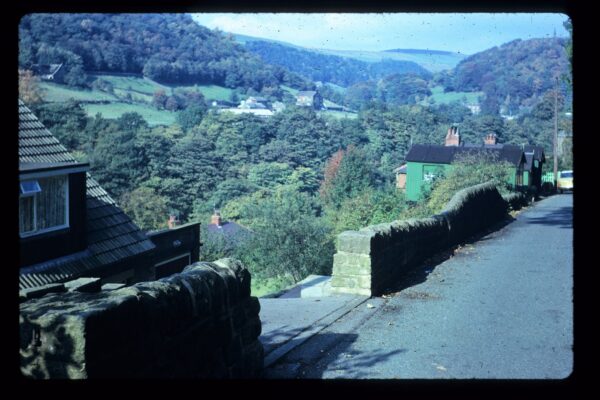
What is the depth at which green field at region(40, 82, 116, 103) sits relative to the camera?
76425 millimetres

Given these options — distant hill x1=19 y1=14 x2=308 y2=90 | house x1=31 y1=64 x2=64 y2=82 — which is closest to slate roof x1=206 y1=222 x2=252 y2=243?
distant hill x1=19 y1=14 x2=308 y2=90

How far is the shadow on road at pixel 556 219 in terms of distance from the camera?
804 inches

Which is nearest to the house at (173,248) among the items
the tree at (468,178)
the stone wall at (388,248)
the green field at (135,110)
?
the stone wall at (388,248)

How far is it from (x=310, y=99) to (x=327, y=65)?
1867 cm

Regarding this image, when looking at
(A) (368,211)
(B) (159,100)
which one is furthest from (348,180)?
(B) (159,100)

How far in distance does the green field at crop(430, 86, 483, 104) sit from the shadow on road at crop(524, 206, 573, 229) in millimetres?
83630

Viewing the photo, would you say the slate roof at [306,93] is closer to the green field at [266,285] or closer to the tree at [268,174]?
the tree at [268,174]

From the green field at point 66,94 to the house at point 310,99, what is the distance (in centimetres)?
3249

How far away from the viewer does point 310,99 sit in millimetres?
109438

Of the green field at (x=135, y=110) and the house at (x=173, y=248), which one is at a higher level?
the green field at (x=135, y=110)

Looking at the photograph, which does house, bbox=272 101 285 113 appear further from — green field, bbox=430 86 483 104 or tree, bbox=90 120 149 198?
tree, bbox=90 120 149 198

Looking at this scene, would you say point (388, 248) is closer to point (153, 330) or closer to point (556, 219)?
point (153, 330)
